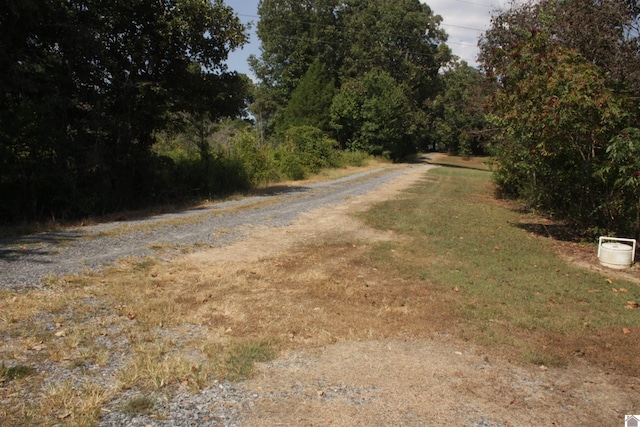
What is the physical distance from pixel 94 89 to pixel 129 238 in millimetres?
5615

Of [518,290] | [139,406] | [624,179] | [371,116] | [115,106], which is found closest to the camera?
[139,406]

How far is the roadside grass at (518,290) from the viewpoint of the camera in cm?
458

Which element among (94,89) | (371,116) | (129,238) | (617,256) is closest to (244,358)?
(129,238)

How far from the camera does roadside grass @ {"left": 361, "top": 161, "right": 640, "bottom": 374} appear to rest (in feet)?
15.0

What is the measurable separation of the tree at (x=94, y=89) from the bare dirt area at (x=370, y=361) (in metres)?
5.42

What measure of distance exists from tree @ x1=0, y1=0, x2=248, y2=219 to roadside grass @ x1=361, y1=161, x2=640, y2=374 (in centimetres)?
706

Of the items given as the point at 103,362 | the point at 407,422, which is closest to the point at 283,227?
the point at 103,362

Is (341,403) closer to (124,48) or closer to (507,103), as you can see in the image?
(507,103)

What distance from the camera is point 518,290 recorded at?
6.22 m

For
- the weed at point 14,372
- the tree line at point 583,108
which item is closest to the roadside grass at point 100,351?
the weed at point 14,372

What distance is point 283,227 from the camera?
1051cm

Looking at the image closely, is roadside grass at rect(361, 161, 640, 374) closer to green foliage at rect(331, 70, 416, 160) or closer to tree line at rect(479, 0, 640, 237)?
tree line at rect(479, 0, 640, 237)

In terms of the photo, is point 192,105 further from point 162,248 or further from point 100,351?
point 100,351

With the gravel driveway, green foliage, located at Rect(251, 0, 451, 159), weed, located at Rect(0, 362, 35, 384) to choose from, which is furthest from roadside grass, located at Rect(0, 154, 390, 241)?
green foliage, located at Rect(251, 0, 451, 159)
